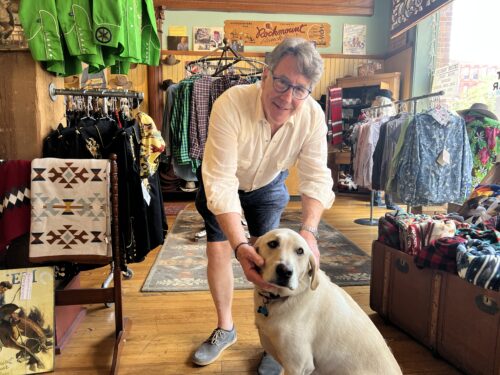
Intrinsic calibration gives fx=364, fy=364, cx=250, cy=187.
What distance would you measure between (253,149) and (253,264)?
1.60 feet

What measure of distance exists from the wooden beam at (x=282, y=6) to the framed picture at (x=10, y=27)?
14.7ft

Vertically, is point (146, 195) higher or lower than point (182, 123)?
lower

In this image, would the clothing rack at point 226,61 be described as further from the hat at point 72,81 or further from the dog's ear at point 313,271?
the dog's ear at point 313,271

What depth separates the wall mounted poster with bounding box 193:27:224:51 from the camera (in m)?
5.70

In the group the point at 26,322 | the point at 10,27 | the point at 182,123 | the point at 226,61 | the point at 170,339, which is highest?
the point at 226,61

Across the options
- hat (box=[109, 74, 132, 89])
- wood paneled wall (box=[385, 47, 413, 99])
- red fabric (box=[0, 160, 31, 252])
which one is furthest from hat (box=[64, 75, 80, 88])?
wood paneled wall (box=[385, 47, 413, 99])

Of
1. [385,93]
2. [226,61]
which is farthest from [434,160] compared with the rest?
[385,93]

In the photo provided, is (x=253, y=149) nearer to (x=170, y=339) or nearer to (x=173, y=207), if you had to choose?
(x=170, y=339)

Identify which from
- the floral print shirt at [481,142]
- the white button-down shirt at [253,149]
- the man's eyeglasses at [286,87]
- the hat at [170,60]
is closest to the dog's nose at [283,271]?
the white button-down shirt at [253,149]

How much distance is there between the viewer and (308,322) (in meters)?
1.16

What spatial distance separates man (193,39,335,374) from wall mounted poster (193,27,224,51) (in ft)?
15.2

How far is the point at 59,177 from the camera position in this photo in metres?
1.50

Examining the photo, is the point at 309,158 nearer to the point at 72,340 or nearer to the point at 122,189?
the point at 122,189

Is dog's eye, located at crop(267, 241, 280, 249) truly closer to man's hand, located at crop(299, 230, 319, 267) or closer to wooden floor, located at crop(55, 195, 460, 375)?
man's hand, located at crop(299, 230, 319, 267)
